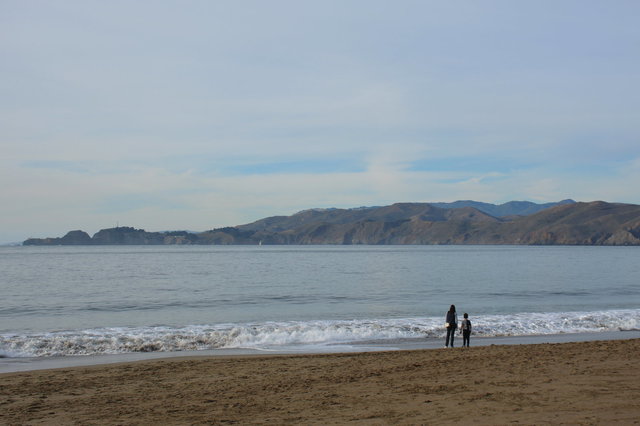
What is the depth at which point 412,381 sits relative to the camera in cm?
1137

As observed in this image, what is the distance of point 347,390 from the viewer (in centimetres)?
1082

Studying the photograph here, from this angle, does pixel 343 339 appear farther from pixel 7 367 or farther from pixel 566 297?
pixel 566 297

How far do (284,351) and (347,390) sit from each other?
7.82 metres

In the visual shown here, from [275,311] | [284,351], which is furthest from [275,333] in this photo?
[275,311]

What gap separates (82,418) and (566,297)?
34564 mm

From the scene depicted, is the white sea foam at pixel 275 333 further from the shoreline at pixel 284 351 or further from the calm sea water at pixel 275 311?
the shoreline at pixel 284 351

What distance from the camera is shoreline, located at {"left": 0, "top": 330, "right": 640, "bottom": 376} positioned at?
52.6 ft

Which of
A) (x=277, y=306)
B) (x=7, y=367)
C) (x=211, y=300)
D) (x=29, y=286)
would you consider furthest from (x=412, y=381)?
(x=29, y=286)

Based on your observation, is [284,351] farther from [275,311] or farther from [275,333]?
[275,311]

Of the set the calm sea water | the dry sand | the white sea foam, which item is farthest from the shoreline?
the dry sand

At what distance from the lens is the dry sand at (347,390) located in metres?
8.82

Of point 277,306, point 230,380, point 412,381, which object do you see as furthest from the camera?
point 277,306

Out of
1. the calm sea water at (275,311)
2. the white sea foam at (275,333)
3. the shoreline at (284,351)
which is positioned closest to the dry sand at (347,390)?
the shoreline at (284,351)

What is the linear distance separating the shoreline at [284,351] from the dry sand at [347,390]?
187 centimetres
